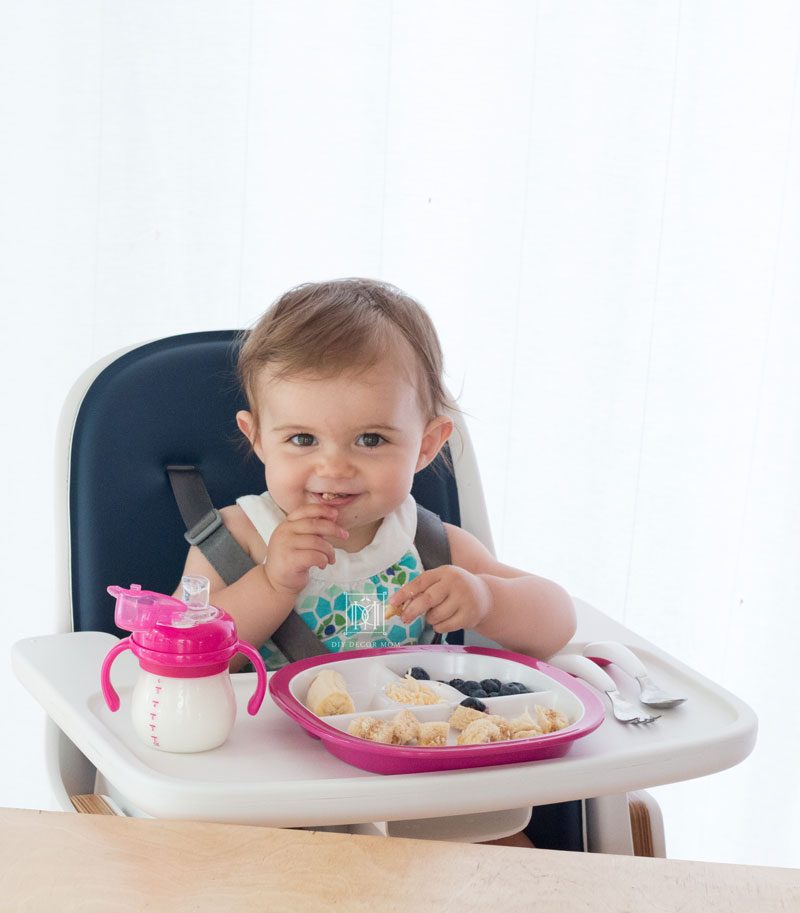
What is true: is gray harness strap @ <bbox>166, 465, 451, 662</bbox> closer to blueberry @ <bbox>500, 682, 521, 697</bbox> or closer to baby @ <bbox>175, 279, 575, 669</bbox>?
baby @ <bbox>175, 279, 575, 669</bbox>

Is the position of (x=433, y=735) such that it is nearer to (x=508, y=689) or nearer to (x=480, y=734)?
(x=480, y=734)

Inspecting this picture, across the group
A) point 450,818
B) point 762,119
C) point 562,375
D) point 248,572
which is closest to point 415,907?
point 450,818

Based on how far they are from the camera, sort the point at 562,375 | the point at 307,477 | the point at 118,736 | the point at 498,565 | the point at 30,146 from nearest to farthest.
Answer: the point at 118,736 < the point at 307,477 < the point at 498,565 < the point at 30,146 < the point at 562,375

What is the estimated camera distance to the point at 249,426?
4.44 feet

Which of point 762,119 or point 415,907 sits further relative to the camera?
point 762,119

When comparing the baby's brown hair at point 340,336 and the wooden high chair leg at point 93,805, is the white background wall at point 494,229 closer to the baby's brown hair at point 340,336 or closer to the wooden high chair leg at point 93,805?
the baby's brown hair at point 340,336

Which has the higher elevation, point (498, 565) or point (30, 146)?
point (30, 146)

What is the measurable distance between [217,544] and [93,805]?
331mm

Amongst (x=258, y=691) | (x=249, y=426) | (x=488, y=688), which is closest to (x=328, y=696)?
(x=258, y=691)

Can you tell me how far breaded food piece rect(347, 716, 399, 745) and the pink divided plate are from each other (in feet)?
0.05

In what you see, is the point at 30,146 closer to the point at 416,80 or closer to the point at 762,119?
the point at 416,80

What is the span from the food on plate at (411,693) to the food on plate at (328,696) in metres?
0.04

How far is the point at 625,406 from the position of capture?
87.0 inches

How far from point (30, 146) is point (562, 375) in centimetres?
105
